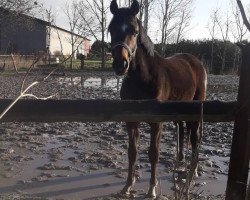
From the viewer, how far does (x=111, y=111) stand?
2908mm

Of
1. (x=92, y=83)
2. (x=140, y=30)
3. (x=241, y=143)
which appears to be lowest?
(x=92, y=83)

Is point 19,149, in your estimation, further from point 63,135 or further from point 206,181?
point 206,181

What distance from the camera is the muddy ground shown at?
4.74 meters

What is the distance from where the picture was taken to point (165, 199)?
14.7 feet

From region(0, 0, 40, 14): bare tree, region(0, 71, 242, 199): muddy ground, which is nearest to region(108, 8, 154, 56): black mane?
region(0, 71, 242, 199): muddy ground

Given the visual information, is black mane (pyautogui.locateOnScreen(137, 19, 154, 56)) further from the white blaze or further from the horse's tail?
the horse's tail

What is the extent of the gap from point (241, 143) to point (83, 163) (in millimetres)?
3467

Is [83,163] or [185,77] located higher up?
[185,77]

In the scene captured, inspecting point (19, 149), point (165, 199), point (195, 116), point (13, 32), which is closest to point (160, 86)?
point (165, 199)

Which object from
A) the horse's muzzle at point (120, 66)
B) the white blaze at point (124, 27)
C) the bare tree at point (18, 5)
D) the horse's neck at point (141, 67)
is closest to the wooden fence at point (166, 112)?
the horse's muzzle at point (120, 66)

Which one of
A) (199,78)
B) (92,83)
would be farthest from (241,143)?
(92,83)

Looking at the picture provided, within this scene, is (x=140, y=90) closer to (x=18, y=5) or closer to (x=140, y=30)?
(x=140, y=30)

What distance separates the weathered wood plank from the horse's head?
1394mm

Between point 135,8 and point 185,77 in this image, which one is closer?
point 135,8
